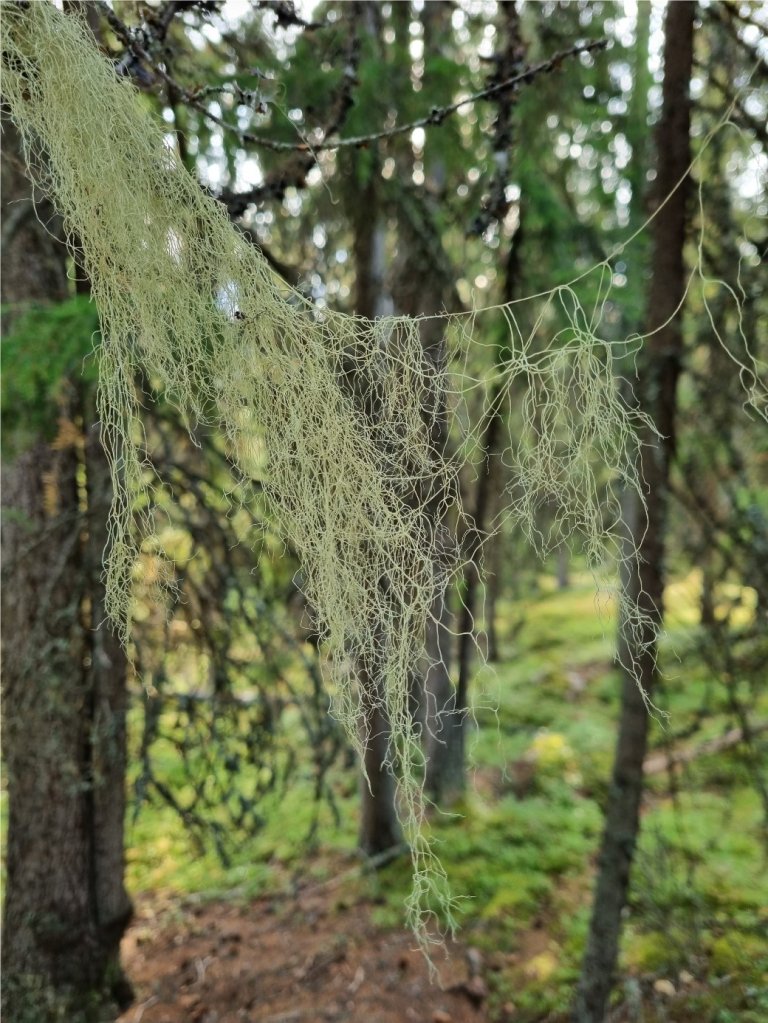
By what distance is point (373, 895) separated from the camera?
453cm

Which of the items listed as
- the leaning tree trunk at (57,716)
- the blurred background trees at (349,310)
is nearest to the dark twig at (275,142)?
the blurred background trees at (349,310)

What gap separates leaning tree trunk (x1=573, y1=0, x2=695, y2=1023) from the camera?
2498mm

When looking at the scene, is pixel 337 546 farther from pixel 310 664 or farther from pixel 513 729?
pixel 513 729

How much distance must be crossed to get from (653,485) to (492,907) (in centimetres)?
315

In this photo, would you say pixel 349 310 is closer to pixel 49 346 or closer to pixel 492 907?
pixel 49 346

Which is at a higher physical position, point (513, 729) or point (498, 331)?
point (498, 331)

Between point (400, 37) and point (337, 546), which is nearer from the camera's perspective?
point (337, 546)

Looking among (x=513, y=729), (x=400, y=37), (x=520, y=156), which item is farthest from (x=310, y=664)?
(x=513, y=729)

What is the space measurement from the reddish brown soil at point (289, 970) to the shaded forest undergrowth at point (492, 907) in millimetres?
11

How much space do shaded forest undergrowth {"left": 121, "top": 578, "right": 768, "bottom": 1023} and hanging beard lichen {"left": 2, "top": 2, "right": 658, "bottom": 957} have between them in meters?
0.42

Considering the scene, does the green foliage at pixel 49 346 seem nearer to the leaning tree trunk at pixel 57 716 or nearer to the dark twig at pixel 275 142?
the leaning tree trunk at pixel 57 716

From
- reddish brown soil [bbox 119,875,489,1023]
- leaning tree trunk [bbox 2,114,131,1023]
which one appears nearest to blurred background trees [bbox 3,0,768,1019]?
leaning tree trunk [bbox 2,114,131,1023]

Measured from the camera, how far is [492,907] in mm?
4273

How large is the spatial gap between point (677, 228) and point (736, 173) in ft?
3.22
